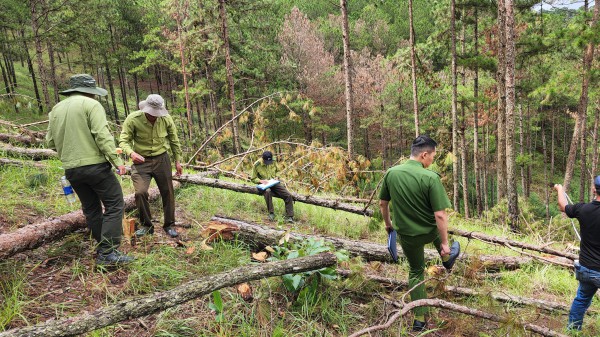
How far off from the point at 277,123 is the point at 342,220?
745 inches

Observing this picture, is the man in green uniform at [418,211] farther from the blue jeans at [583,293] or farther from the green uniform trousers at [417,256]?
the blue jeans at [583,293]

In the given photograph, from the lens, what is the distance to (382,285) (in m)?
4.16

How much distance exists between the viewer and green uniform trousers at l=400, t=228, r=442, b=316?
3502mm

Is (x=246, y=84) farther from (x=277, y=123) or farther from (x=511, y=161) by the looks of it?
(x=511, y=161)

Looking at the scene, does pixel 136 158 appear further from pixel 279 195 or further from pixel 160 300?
pixel 279 195

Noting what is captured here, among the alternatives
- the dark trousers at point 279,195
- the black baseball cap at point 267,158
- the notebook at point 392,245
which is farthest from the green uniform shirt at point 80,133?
the black baseball cap at point 267,158

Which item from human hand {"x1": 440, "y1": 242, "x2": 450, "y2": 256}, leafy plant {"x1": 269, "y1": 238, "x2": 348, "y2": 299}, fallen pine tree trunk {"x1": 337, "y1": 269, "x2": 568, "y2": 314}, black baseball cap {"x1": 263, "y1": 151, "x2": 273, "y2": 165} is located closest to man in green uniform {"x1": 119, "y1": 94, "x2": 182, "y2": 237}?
leafy plant {"x1": 269, "y1": 238, "x2": 348, "y2": 299}

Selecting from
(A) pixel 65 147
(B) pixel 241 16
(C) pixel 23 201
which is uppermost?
(B) pixel 241 16

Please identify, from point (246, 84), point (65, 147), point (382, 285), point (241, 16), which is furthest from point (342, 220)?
point (246, 84)

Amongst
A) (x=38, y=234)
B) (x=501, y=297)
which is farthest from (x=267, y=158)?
(x=501, y=297)

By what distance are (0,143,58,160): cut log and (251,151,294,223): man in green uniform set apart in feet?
14.4

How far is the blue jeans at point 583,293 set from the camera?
12.0 feet

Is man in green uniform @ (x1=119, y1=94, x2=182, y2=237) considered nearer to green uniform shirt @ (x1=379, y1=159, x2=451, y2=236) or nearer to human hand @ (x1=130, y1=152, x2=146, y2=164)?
human hand @ (x1=130, y1=152, x2=146, y2=164)

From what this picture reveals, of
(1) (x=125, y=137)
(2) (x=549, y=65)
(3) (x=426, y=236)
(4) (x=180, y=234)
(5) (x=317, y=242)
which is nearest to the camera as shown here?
(3) (x=426, y=236)
